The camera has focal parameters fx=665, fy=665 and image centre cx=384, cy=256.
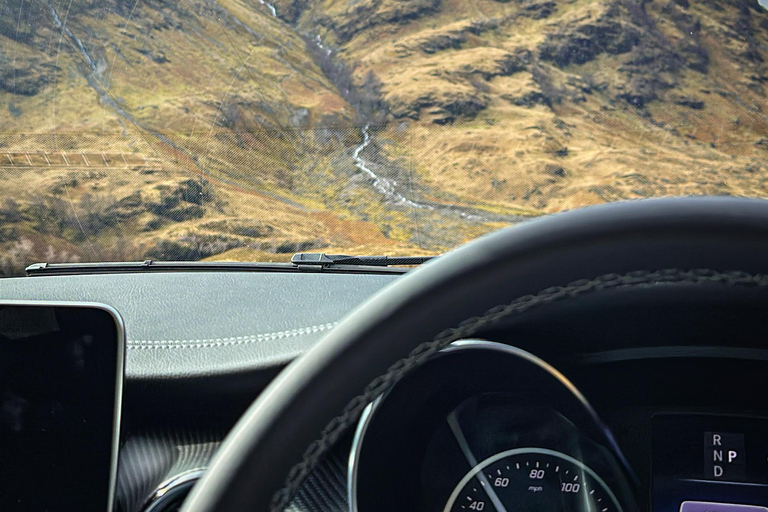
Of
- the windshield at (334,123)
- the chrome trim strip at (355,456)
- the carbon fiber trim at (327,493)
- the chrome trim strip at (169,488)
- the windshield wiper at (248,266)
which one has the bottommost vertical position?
the chrome trim strip at (169,488)

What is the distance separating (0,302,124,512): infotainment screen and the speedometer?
569mm

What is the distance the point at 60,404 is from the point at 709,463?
99cm

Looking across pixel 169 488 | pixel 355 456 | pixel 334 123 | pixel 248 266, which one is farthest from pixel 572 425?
pixel 334 123

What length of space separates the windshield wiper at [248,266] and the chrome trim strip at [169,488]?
76 cm

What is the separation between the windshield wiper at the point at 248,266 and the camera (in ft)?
6.12

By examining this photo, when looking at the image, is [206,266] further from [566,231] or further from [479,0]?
[479,0]

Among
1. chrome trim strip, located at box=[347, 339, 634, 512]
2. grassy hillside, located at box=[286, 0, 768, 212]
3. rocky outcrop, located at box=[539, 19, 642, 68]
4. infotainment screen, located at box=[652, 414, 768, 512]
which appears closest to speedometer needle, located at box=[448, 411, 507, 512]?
chrome trim strip, located at box=[347, 339, 634, 512]

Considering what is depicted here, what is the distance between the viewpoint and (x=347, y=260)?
74.3 inches

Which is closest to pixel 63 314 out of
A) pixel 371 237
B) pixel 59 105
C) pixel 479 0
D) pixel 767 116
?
pixel 371 237

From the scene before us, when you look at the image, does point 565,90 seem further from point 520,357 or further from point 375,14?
point 520,357

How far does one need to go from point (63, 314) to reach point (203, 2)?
5959 mm

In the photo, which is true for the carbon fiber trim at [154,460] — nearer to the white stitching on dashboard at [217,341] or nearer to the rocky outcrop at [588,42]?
the white stitching on dashboard at [217,341]

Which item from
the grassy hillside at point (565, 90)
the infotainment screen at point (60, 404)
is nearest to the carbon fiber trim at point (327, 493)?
the infotainment screen at point (60, 404)

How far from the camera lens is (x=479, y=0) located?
11188mm
